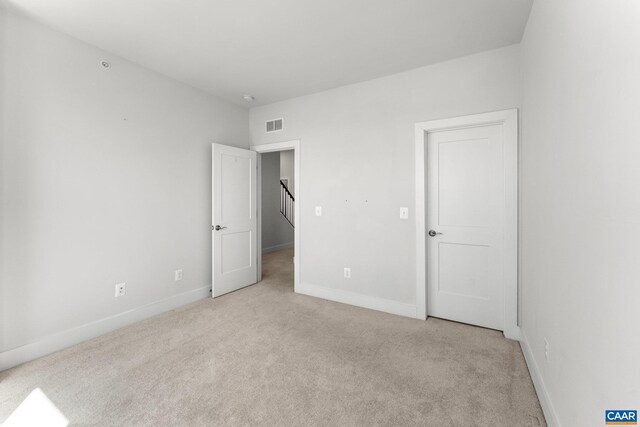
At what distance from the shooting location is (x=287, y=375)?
78.2 inches

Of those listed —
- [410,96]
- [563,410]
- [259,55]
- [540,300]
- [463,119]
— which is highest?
[259,55]

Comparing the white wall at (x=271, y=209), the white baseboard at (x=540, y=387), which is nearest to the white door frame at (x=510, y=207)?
the white baseboard at (x=540, y=387)

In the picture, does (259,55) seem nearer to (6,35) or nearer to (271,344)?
(6,35)

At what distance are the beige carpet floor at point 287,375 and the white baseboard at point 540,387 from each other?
0.17ft

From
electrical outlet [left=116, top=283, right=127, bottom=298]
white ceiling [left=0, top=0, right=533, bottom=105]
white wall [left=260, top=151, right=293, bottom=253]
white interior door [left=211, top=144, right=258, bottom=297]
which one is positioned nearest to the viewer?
white ceiling [left=0, top=0, right=533, bottom=105]

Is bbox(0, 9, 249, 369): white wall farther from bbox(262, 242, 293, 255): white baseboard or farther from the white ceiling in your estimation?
bbox(262, 242, 293, 255): white baseboard

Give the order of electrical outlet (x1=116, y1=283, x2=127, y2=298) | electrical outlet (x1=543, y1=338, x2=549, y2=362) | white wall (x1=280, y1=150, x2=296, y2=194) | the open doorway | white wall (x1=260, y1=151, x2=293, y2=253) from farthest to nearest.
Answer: white wall (x1=280, y1=150, x2=296, y2=194), white wall (x1=260, y1=151, x2=293, y2=253), the open doorway, electrical outlet (x1=116, y1=283, x2=127, y2=298), electrical outlet (x1=543, y1=338, x2=549, y2=362)

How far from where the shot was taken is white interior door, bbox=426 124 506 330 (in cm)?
265

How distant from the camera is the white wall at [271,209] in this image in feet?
22.4

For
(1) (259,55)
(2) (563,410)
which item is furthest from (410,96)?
(2) (563,410)

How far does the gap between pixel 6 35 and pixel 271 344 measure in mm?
3219

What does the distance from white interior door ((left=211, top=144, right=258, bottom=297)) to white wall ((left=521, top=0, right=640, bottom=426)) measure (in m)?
3.34

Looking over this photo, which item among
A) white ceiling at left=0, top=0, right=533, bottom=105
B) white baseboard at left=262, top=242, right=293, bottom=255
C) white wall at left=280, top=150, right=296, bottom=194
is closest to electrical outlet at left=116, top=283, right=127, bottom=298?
white ceiling at left=0, top=0, right=533, bottom=105

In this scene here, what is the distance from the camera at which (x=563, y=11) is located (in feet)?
4.54
